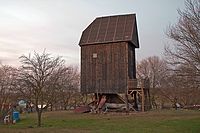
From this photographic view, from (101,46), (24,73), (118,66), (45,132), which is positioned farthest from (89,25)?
(45,132)

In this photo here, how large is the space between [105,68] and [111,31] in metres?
5.04

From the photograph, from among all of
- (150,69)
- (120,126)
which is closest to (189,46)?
(120,126)

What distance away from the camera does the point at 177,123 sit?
986 inches

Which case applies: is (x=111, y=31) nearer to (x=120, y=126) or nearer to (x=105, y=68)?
(x=105, y=68)

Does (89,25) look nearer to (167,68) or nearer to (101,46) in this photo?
(101,46)

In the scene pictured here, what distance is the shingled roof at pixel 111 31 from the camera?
4097 centimetres

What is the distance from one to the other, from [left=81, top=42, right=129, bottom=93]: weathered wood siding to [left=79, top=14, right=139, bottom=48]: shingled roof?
0.67 metres

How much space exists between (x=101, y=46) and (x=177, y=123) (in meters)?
18.8

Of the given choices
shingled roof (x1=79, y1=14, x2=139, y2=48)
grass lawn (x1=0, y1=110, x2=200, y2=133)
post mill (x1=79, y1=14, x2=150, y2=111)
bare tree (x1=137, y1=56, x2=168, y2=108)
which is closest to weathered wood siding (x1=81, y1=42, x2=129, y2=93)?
post mill (x1=79, y1=14, x2=150, y2=111)

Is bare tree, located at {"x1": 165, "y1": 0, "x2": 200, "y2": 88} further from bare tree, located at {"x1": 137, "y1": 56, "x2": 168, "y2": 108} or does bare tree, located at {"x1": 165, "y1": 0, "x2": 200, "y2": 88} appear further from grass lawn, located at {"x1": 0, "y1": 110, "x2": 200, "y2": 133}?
bare tree, located at {"x1": 137, "y1": 56, "x2": 168, "y2": 108}

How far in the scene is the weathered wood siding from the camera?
132 ft

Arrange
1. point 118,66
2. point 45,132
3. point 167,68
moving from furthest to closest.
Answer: point 118,66 < point 167,68 < point 45,132

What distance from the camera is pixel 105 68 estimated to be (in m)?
40.8

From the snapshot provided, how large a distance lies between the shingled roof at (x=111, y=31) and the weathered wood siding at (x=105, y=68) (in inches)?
26.3
